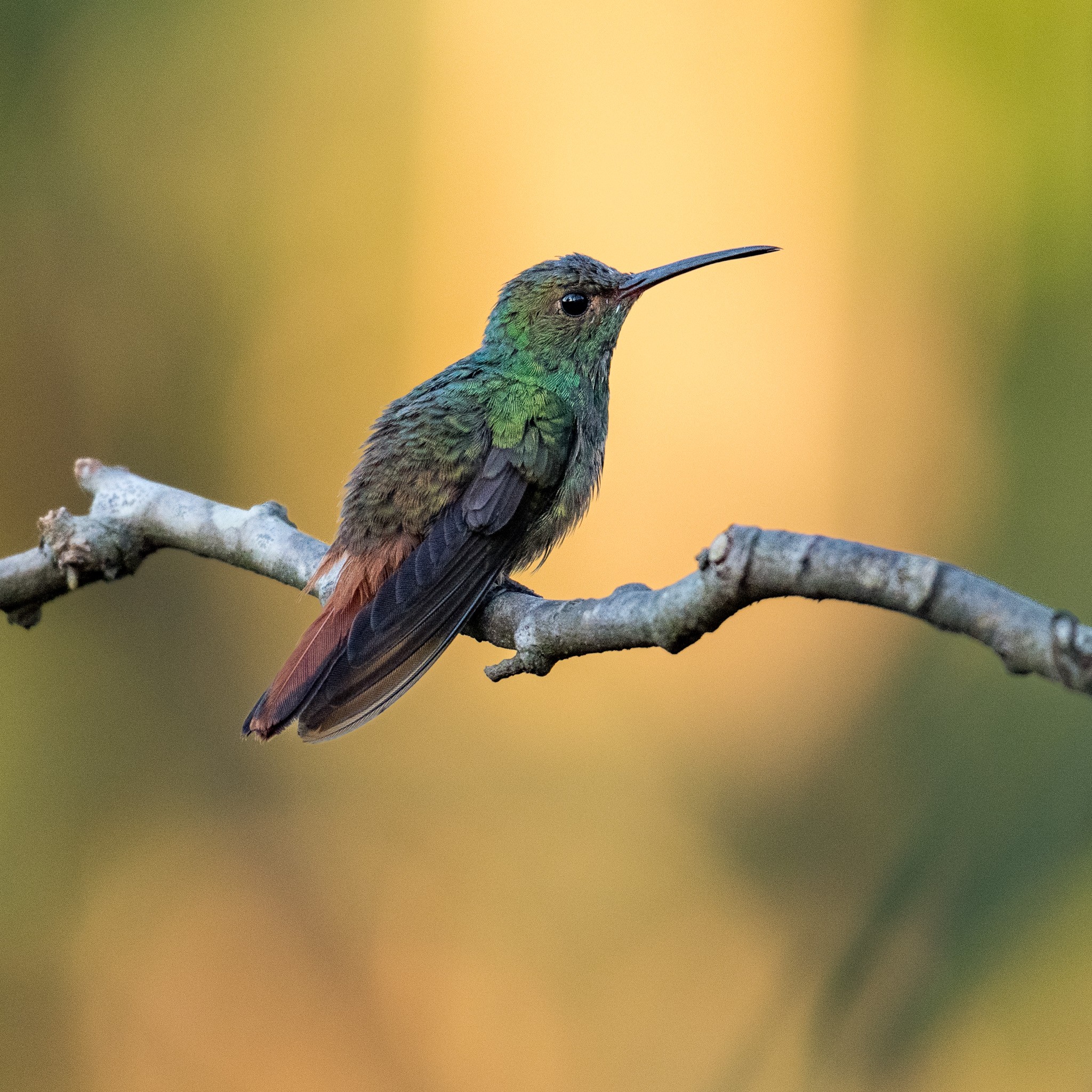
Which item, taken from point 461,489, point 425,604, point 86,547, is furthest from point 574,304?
point 86,547

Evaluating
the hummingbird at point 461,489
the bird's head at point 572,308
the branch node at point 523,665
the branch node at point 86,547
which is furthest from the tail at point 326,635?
the bird's head at point 572,308

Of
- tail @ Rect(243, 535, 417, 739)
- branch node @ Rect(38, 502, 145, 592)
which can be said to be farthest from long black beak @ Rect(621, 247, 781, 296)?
branch node @ Rect(38, 502, 145, 592)

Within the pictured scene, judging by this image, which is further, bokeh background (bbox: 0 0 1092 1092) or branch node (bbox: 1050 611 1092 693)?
bokeh background (bbox: 0 0 1092 1092)

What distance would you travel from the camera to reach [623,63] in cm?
653

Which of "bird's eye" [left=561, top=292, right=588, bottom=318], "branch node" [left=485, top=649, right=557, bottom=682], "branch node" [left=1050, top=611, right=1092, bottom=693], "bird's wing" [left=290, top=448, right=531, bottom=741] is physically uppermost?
"bird's eye" [left=561, top=292, right=588, bottom=318]

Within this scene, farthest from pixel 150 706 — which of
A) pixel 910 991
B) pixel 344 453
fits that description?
pixel 910 991

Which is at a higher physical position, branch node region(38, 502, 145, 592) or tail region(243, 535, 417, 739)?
branch node region(38, 502, 145, 592)

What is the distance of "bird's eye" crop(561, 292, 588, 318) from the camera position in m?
4.47

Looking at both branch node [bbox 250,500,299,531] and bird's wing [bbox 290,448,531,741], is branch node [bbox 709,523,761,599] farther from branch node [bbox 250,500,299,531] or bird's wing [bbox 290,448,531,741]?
branch node [bbox 250,500,299,531]

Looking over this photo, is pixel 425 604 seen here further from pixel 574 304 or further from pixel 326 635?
pixel 574 304

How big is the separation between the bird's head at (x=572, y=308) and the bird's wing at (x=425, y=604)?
76cm

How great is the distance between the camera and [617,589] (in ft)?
7.54

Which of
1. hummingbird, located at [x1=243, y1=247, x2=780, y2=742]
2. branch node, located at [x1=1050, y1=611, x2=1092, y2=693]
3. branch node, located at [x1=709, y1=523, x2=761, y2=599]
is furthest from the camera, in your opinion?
hummingbird, located at [x1=243, y1=247, x2=780, y2=742]

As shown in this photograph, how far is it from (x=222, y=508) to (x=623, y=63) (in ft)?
13.4
